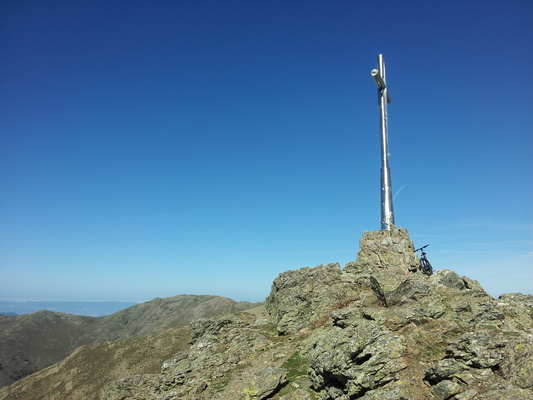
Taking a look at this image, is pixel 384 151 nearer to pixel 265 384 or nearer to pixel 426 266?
pixel 426 266

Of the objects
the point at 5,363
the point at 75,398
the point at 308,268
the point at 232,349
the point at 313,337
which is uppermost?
the point at 308,268

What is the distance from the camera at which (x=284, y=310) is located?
4391 cm

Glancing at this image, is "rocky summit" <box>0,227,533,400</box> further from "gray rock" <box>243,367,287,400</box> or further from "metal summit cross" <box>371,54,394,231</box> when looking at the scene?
"metal summit cross" <box>371,54,394,231</box>

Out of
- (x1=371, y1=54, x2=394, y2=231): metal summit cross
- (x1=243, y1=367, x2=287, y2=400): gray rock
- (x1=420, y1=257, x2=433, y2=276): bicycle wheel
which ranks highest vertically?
(x1=371, y1=54, x2=394, y2=231): metal summit cross

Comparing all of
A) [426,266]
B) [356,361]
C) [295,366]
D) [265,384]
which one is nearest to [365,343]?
[356,361]

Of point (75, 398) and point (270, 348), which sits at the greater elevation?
point (270, 348)

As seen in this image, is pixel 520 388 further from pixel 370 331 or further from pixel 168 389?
pixel 168 389

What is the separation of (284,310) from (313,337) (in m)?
10.8

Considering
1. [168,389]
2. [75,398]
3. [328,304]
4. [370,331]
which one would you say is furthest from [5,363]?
[370,331]

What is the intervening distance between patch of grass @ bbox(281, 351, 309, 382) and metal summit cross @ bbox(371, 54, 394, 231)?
2910cm

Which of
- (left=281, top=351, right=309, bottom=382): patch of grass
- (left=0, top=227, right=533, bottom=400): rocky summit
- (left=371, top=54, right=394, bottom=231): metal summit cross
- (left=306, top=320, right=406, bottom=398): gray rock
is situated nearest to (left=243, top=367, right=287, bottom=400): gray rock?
(left=0, top=227, right=533, bottom=400): rocky summit

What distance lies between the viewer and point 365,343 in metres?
21.4

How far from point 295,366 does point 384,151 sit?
141 ft

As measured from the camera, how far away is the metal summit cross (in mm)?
53625
